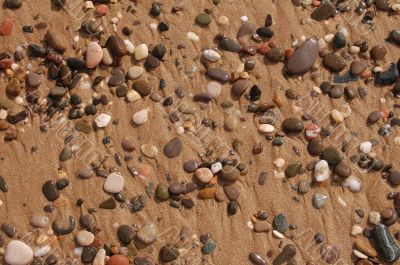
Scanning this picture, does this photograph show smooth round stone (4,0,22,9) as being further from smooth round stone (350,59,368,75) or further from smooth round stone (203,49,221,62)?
smooth round stone (350,59,368,75)

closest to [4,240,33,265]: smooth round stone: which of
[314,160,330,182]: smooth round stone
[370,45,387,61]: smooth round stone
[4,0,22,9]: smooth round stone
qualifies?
[4,0,22,9]: smooth round stone

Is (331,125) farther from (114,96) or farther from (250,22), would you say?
(114,96)

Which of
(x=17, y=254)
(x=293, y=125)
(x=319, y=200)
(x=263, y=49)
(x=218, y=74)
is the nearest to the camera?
(x=17, y=254)

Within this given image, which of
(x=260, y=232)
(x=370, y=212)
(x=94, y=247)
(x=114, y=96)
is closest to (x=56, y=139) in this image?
(x=114, y=96)

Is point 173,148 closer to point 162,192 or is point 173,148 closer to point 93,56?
point 162,192

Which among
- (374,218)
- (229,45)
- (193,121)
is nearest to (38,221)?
(193,121)

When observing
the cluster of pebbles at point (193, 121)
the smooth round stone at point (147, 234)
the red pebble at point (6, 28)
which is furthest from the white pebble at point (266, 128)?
the red pebble at point (6, 28)

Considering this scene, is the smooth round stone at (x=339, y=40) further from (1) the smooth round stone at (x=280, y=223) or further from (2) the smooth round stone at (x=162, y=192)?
(2) the smooth round stone at (x=162, y=192)
